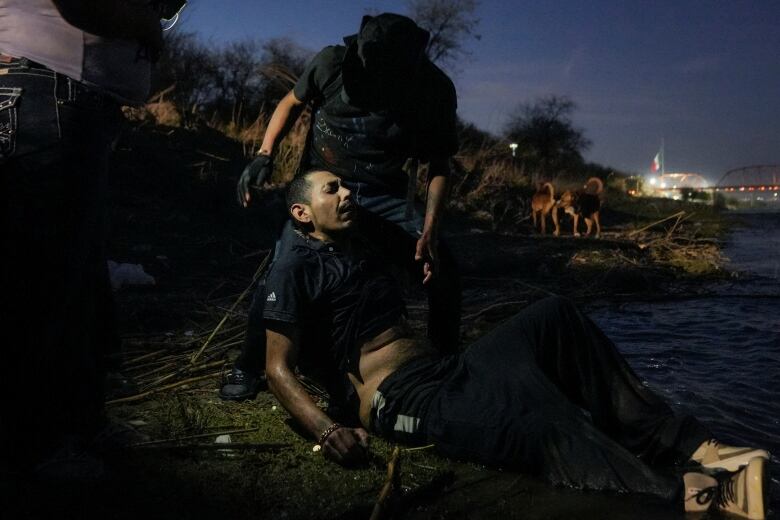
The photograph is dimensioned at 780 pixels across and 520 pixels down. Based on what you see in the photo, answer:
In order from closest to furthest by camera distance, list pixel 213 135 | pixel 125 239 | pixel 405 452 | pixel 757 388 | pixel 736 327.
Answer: pixel 405 452 < pixel 757 388 < pixel 736 327 < pixel 125 239 < pixel 213 135

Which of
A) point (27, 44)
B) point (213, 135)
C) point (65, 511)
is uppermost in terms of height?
point (213, 135)

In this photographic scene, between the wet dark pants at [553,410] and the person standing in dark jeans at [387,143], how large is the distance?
74 centimetres

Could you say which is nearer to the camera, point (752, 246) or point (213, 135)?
point (213, 135)

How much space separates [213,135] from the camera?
526 inches

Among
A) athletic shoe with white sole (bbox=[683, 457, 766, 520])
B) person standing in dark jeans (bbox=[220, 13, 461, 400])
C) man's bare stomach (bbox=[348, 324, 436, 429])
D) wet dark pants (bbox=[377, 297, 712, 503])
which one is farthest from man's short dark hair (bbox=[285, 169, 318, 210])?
athletic shoe with white sole (bbox=[683, 457, 766, 520])

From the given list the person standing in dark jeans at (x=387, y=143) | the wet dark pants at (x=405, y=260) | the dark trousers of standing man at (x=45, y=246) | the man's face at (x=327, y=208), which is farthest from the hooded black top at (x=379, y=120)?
the dark trousers of standing man at (x=45, y=246)

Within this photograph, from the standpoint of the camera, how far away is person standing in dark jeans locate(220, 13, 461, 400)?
3.43 m

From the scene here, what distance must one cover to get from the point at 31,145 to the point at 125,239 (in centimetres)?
615

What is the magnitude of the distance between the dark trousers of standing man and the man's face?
992 millimetres

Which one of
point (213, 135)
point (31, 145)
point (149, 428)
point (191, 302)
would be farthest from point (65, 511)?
point (213, 135)

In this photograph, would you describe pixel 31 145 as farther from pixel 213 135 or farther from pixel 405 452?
pixel 213 135

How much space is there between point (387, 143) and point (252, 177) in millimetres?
790

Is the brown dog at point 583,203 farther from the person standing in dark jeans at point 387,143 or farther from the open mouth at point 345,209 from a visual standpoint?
the open mouth at point 345,209

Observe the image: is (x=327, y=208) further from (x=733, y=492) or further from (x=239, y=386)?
(x=733, y=492)
